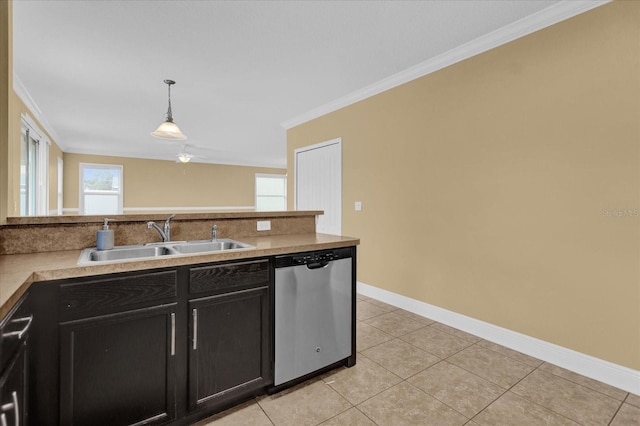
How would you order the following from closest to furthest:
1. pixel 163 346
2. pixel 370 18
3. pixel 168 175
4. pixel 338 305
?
1. pixel 163 346
2. pixel 338 305
3. pixel 370 18
4. pixel 168 175

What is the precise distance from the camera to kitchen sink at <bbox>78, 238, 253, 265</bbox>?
69.5 inches

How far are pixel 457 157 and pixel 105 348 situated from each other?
3014mm

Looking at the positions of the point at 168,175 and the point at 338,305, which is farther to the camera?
the point at 168,175

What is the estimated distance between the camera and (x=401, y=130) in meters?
3.51

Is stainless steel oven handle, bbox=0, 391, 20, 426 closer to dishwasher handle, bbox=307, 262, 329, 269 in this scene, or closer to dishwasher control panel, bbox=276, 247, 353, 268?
dishwasher control panel, bbox=276, 247, 353, 268

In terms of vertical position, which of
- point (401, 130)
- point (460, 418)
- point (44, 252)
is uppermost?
point (401, 130)

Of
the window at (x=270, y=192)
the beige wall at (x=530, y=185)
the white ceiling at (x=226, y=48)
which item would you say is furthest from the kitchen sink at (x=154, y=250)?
the window at (x=270, y=192)

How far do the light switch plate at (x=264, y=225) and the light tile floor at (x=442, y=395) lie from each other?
1.17m

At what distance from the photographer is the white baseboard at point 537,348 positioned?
2051mm

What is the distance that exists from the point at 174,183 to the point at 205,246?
7.21 m

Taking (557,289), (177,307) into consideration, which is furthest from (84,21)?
(557,289)

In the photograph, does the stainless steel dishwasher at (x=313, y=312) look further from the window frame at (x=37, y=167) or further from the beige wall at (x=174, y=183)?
the beige wall at (x=174, y=183)

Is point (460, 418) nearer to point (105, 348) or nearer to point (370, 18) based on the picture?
point (105, 348)

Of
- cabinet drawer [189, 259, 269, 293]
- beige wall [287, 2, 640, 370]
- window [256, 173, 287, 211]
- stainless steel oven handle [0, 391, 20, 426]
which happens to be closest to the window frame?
cabinet drawer [189, 259, 269, 293]
